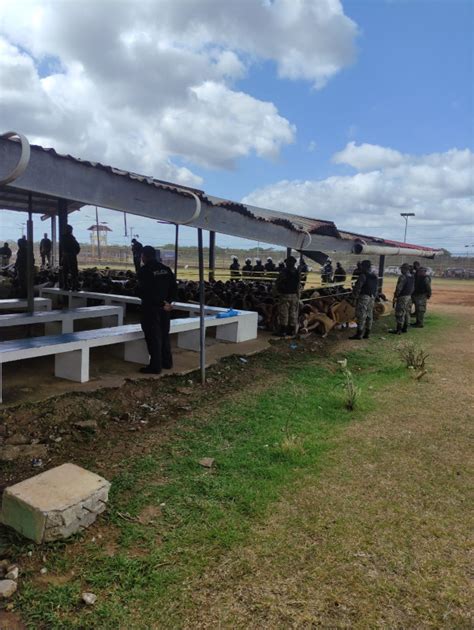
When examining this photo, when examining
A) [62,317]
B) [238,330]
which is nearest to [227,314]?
[238,330]

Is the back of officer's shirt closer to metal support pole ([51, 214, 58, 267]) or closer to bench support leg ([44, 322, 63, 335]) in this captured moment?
bench support leg ([44, 322, 63, 335])

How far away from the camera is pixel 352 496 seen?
3363 mm

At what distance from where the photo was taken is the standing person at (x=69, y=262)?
11.2m

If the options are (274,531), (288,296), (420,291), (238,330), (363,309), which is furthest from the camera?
(420,291)

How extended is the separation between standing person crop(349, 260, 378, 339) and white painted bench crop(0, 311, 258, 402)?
363 cm

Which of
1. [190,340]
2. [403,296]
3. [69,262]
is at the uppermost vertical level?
[69,262]

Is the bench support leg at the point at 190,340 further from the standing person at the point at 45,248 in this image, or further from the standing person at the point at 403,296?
the standing person at the point at 45,248

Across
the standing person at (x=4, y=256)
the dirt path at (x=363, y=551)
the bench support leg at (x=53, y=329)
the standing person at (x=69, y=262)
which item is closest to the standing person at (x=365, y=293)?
the dirt path at (x=363, y=551)

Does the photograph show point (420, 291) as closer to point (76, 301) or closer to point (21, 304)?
point (76, 301)

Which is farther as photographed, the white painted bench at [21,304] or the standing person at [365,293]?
the standing person at [365,293]

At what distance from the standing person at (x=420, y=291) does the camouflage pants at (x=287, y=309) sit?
174 inches

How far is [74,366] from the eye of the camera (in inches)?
223

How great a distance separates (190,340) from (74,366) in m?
2.61

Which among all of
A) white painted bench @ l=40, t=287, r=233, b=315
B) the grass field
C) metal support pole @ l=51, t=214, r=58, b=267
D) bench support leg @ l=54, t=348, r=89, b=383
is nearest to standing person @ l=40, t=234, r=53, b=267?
metal support pole @ l=51, t=214, r=58, b=267
